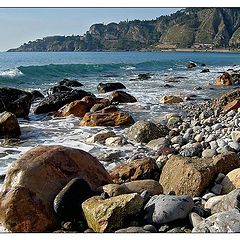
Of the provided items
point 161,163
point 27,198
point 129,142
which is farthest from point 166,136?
point 27,198

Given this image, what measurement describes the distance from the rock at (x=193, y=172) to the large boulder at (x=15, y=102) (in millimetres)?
8235

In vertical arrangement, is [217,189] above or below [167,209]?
below

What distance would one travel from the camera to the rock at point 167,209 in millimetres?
4180

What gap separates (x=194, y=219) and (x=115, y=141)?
477 centimetres

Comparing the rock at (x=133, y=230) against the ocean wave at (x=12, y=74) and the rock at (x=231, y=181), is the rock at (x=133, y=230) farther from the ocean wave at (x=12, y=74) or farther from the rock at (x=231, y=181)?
the ocean wave at (x=12, y=74)

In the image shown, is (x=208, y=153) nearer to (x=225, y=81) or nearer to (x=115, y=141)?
(x=115, y=141)

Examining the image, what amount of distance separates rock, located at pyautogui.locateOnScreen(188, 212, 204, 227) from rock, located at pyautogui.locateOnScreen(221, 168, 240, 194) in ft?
3.91

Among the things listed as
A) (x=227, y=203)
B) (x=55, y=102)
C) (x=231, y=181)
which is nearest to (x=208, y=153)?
(x=231, y=181)

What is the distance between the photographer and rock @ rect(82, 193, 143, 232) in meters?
4.17

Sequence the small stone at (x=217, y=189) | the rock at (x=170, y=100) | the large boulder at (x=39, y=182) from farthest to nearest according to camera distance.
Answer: the rock at (x=170, y=100) → the small stone at (x=217, y=189) → the large boulder at (x=39, y=182)

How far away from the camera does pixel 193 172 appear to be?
17.3 feet

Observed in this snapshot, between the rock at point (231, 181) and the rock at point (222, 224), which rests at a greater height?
the rock at point (222, 224)

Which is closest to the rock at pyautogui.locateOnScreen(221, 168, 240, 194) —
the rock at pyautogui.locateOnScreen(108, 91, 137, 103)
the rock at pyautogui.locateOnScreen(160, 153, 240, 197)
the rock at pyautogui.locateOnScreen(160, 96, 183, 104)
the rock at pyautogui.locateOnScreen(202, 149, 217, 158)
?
the rock at pyautogui.locateOnScreen(160, 153, 240, 197)

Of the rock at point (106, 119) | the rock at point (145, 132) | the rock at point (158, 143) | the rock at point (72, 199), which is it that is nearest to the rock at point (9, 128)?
the rock at point (106, 119)
